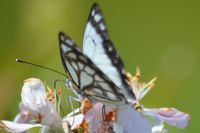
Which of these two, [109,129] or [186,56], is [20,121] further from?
[186,56]

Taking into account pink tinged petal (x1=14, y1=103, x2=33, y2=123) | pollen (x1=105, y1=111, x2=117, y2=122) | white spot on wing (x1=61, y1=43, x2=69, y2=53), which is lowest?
pollen (x1=105, y1=111, x2=117, y2=122)

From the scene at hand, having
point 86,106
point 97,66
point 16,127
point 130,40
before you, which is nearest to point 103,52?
point 97,66

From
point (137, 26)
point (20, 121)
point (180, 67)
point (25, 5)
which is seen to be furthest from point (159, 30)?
point (20, 121)

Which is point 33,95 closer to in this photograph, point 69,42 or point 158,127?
point 69,42

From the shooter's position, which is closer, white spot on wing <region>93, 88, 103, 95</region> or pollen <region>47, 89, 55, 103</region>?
white spot on wing <region>93, 88, 103, 95</region>

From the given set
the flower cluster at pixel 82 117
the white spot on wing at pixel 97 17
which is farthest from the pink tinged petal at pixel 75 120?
the white spot on wing at pixel 97 17

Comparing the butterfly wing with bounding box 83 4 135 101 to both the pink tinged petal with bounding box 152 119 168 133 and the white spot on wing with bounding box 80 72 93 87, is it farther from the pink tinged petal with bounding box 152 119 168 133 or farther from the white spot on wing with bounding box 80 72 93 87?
the pink tinged petal with bounding box 152 119 168 133

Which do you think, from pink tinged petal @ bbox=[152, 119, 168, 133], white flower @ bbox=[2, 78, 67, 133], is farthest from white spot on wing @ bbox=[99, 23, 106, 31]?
pink tinged petal @ bbox=[152, 119, 168, 133]

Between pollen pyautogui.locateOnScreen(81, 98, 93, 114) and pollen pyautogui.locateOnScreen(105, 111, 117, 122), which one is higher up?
pollen pyautogui.locateOnScreen(81, 98, 93, 114)
